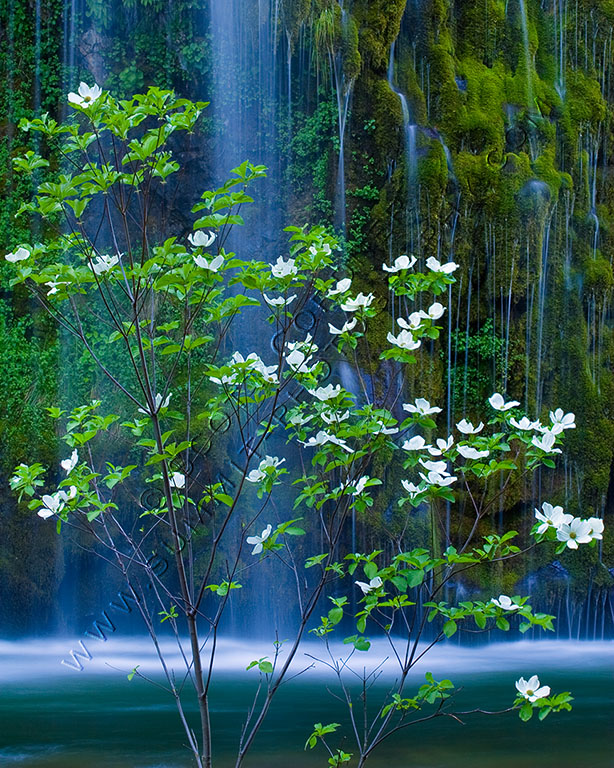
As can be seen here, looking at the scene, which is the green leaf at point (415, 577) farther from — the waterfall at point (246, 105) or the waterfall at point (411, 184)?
the waterfall at point (246, 105)

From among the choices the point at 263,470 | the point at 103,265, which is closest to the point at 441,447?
the point at 263,470

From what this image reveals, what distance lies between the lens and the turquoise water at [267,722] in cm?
377

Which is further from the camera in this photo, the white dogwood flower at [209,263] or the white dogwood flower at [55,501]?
the white dogwood flower at [55,501]

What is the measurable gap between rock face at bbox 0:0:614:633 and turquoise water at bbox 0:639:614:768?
6.55 ft

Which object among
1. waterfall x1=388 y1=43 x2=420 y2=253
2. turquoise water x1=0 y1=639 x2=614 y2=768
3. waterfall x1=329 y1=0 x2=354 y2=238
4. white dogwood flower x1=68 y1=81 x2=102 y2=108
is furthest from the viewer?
waterfall x1=329 y1=0 x2=354 y2=238

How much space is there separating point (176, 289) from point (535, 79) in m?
7.94

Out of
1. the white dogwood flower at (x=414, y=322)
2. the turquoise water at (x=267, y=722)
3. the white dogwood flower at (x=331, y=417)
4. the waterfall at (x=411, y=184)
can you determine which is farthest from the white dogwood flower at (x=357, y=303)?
the waterfall at (x=411, y=184)

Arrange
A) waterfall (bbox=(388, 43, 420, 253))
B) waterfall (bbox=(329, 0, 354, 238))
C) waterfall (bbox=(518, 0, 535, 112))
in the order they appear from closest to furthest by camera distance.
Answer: waterfall (bbox=(388, 43, 420, 253)) < waterfall (bbox=(329, 0, 354, 238)) < waterfall (bbox=(518, 0, 535, 112))

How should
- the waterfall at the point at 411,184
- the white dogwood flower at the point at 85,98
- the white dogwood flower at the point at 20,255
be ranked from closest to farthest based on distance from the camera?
the white dogwood flower at the point at 85,98
the white dogwood flower at the point at 20,255
the waterfall at the point at 411,184

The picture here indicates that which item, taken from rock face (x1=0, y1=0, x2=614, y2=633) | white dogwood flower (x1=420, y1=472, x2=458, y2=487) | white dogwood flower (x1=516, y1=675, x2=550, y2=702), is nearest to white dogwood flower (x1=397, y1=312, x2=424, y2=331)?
white dogwood flower (x1=420, y1=472, x2=458, y2=487)

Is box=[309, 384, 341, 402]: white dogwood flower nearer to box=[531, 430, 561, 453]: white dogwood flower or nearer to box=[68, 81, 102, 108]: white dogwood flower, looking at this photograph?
box=[531, 430, 561, 453]: white dogwood flower

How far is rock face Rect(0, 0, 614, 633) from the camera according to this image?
7.58 m

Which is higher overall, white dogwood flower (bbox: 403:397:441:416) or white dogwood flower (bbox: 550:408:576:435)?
white dogwood flower (bbox: 403:397:441:416)

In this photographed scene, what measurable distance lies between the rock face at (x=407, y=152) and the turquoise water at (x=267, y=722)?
6.55 feet
